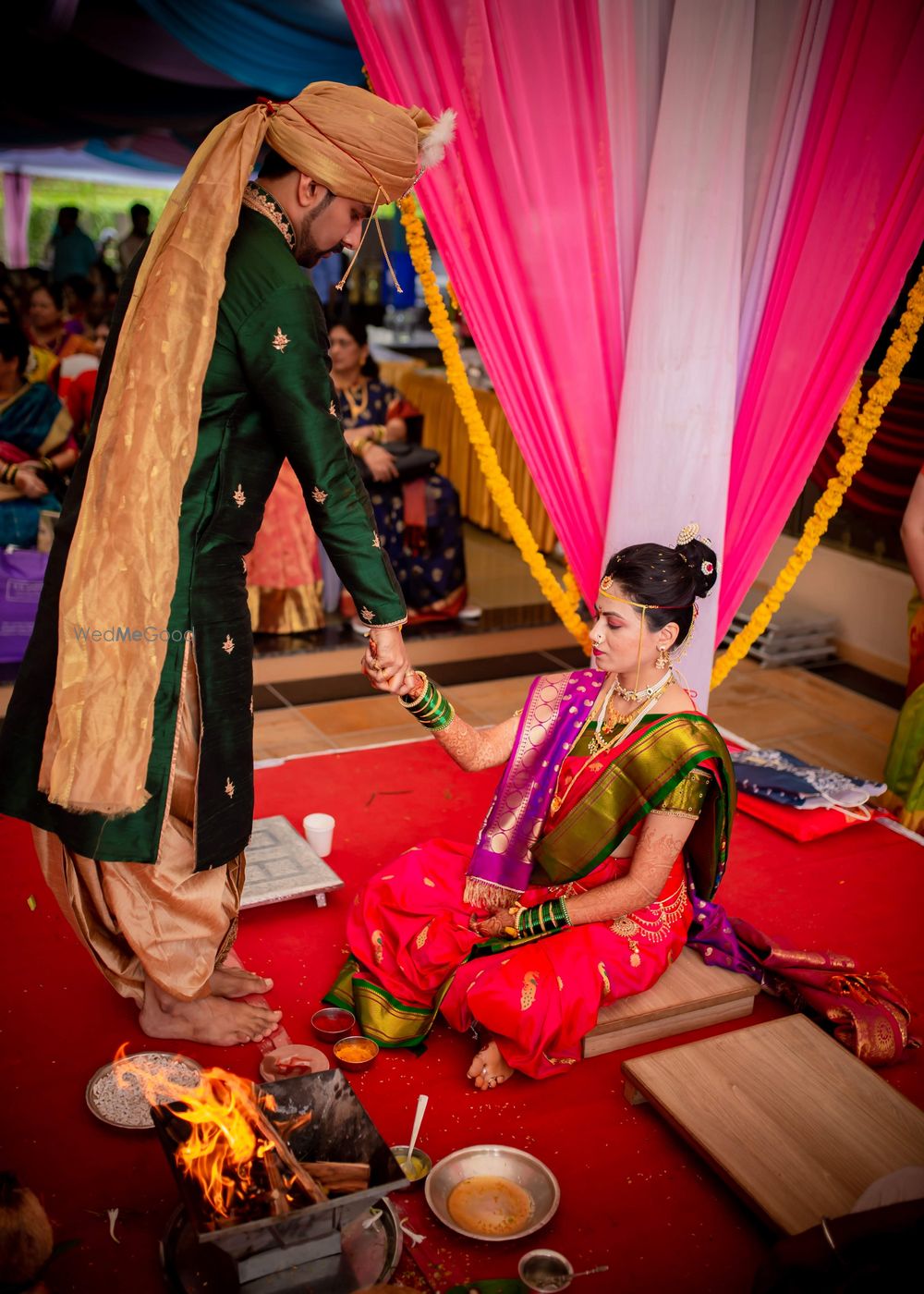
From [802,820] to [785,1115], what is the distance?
56.1 inches

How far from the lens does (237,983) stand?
2.70 m

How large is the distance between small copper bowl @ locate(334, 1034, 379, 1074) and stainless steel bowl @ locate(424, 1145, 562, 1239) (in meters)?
0.32

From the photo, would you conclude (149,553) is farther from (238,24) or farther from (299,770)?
(238,24)

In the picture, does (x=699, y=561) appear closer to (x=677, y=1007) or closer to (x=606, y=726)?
(x=606, y=726)

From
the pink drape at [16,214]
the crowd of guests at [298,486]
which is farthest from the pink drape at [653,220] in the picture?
the pink drape at [16,214]

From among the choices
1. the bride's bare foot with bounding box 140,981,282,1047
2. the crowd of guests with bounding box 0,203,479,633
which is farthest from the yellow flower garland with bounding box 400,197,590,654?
the crowd of guests with bounding box 0,203,479,633

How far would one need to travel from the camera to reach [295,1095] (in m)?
2.11

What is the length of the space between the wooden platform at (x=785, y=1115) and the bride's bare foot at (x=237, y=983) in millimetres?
852

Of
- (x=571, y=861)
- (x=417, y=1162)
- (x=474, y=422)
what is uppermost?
(x=474, y=422)

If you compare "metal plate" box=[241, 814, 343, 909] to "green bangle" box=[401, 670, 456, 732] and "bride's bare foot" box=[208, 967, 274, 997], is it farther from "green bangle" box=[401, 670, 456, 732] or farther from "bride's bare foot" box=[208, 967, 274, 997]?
"green bangle" box=[401, 670, 456, 732]

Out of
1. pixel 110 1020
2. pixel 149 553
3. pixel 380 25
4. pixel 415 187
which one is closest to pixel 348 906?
pixel 110 1020

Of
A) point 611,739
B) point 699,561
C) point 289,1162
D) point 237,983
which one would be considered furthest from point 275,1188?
point 699,561

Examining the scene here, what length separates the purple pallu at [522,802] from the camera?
2756mm

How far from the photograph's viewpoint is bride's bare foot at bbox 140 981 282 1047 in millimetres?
2547
